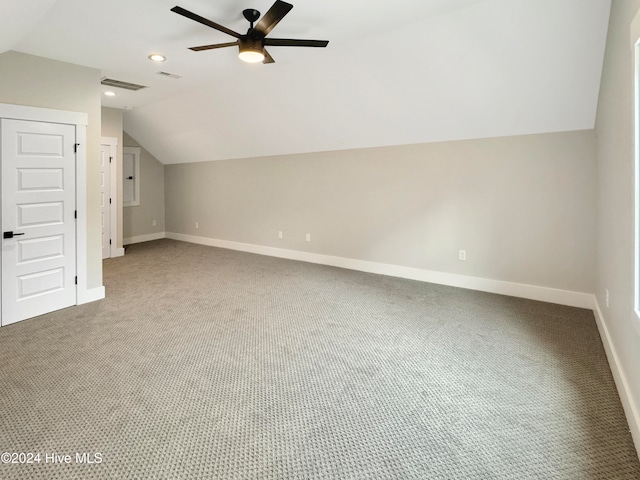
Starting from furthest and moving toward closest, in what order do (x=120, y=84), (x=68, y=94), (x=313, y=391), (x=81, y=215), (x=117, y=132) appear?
(x=117, y=132) → (x=120, y=84) → (x=81, y=215) → (x=68, y=94) → (x=313, y=391)

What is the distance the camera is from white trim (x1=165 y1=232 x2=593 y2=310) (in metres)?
4.16

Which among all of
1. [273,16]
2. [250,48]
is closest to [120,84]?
[250,48]

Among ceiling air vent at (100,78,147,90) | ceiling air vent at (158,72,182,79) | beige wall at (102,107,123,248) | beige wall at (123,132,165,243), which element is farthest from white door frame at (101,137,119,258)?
ceiling air vent at (158,72,182,79)

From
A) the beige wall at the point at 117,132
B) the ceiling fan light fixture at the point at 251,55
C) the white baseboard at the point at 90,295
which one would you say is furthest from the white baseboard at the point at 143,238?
the ceiling fan light fixture at the point at 251,55

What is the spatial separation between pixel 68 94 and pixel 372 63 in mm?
3389

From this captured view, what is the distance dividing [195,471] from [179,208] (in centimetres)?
752

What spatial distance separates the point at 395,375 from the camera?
8.60 feet

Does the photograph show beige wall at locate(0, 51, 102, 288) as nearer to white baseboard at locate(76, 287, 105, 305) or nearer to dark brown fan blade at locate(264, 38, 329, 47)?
white baseboard at locate(76, 287, 105, 305)

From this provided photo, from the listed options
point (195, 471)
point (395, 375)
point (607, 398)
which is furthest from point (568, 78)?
point (195, 471)

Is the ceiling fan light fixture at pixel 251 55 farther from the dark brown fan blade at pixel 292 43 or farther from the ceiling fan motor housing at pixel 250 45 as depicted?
the dark brown fan blade at pixel 292 43

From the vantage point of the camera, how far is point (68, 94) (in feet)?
12.9

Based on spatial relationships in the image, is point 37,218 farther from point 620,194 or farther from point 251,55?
point 620,194

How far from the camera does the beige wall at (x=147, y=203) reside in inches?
312

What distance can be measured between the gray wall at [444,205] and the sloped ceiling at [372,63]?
259mm
